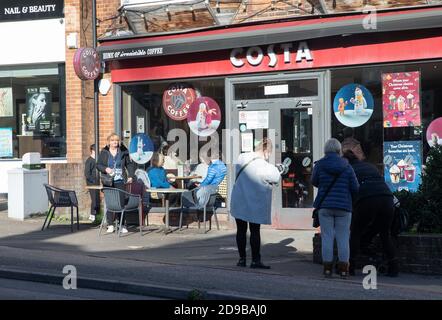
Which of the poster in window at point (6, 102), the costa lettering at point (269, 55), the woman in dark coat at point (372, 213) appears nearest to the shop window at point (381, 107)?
the costa lettering at point (269, 55)

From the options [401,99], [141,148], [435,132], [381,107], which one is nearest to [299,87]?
[381,107]

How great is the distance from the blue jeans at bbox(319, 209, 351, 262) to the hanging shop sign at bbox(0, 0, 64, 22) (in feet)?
29.0

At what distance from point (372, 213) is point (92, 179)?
6.94 m

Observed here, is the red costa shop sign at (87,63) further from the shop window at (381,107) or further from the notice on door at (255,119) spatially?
the shop window at (381,107)

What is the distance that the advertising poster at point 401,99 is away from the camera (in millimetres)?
11844

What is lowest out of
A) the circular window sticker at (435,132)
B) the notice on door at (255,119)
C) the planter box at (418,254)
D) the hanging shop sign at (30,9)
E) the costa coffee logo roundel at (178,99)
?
the planter box at (418,254)

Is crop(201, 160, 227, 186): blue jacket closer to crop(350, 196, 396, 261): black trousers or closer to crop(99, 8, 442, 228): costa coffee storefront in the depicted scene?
crop(99, 8, 442, 228): costa coffee storefront

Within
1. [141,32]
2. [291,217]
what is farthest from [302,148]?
[141,32]

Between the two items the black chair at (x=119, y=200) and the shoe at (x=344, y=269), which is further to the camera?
the black chair at (x=119, y=200)

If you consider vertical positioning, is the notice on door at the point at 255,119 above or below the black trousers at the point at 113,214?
above

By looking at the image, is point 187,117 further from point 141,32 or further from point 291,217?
point 291,217

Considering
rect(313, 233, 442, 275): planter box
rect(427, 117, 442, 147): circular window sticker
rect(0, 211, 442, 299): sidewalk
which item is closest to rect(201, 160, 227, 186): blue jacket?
rect(0, 211, 442, 299): sidewalk

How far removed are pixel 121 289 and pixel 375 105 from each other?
249 inches

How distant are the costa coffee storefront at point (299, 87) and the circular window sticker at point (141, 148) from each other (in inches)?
7.5
